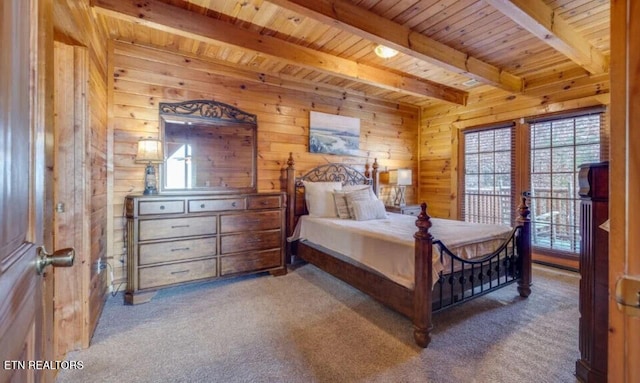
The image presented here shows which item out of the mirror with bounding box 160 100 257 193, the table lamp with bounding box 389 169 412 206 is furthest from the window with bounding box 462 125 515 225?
the mirror with bounding box 160 100 257 193

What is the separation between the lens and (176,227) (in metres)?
2.82

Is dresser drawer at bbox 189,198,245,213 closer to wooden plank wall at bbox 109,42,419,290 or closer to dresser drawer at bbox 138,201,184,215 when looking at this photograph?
dresser drawer at bbox 138,201,184,215

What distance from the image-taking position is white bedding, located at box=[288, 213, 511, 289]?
2168 millimetres

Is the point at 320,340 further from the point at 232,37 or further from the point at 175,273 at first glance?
the point at 232,37

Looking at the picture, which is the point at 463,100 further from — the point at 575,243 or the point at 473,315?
the point at 473,315

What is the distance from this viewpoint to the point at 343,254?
2.83m

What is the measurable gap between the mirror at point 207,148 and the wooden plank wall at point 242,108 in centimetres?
12

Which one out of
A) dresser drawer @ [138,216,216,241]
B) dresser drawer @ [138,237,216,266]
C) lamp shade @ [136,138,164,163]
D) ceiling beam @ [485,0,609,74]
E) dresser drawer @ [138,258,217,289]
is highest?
ceiling beam @ [485,0,609,74]

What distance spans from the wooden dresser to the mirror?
44 cm

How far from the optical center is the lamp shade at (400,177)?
15.2 ft

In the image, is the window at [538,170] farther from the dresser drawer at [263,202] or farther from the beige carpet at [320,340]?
the dresser drawer at [263,202]

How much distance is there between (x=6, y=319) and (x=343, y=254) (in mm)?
2486

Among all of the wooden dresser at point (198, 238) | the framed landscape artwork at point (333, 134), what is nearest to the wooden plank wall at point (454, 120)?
the framed landscape artwork at point (333, 134)

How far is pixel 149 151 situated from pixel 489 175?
15.4 feet
